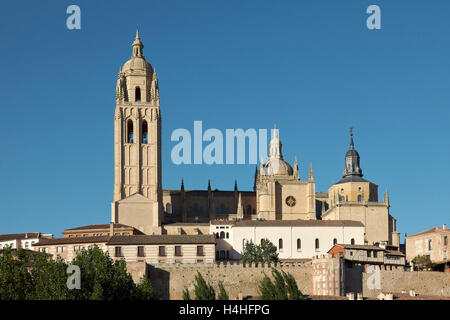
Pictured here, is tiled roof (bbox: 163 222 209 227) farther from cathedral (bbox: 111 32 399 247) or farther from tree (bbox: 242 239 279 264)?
tree (bbox: 242 239 279 264)

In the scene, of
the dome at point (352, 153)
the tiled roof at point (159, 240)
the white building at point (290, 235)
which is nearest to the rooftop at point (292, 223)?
the white building at point (290, 235)

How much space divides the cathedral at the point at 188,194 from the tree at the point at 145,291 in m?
30.3

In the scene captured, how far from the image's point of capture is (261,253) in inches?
3509

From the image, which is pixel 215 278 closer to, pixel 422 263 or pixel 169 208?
pixel 422 263

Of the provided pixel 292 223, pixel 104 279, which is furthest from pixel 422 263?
pixel 104 279

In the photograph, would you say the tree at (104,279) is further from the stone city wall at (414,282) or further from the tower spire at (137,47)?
the tower spire at (137,47)

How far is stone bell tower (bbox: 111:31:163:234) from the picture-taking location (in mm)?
108000

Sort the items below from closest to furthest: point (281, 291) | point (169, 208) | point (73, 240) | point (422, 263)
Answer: point (281, 291), point (73, 240), point (422, 263), point (169, 208)

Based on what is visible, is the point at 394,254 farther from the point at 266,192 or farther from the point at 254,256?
the point at 266,192

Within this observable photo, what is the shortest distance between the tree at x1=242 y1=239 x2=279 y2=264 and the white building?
3.23 m

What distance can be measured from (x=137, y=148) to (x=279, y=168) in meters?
19.6

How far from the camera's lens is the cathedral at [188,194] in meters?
107
